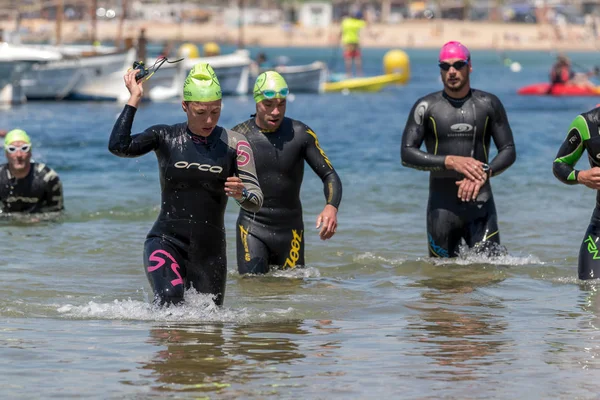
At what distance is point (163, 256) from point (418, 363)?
1683 millimetres

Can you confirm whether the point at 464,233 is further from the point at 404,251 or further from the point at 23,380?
the point at 23,380

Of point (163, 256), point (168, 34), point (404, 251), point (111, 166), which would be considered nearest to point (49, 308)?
point (163, 256)

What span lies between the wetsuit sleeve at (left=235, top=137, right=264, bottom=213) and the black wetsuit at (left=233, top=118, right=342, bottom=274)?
1.74m

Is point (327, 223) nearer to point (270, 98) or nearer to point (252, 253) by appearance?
point (270, 98)

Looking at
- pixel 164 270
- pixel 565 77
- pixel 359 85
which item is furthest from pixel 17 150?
pixel 359 85

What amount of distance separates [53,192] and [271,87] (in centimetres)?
535

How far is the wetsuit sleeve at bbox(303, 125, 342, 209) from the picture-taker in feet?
27.1

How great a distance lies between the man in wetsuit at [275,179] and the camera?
29.4ft

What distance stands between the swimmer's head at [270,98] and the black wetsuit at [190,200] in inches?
55.2

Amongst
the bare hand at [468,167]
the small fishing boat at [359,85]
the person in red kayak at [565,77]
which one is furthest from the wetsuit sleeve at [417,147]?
the small fishing boat at [359,85]

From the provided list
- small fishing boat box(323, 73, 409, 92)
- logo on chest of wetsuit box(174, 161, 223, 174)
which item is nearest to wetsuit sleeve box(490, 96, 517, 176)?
logo on chest of wetsuit box(174, 161, 223, 174)

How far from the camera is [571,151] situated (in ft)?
28.0

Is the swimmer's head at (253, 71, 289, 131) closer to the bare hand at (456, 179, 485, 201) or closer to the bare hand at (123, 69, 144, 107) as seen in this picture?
the bare hand at (456, 179, 485, 201)

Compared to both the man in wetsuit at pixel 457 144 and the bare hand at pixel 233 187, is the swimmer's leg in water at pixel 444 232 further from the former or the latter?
the bare hand at pixel 233 187
